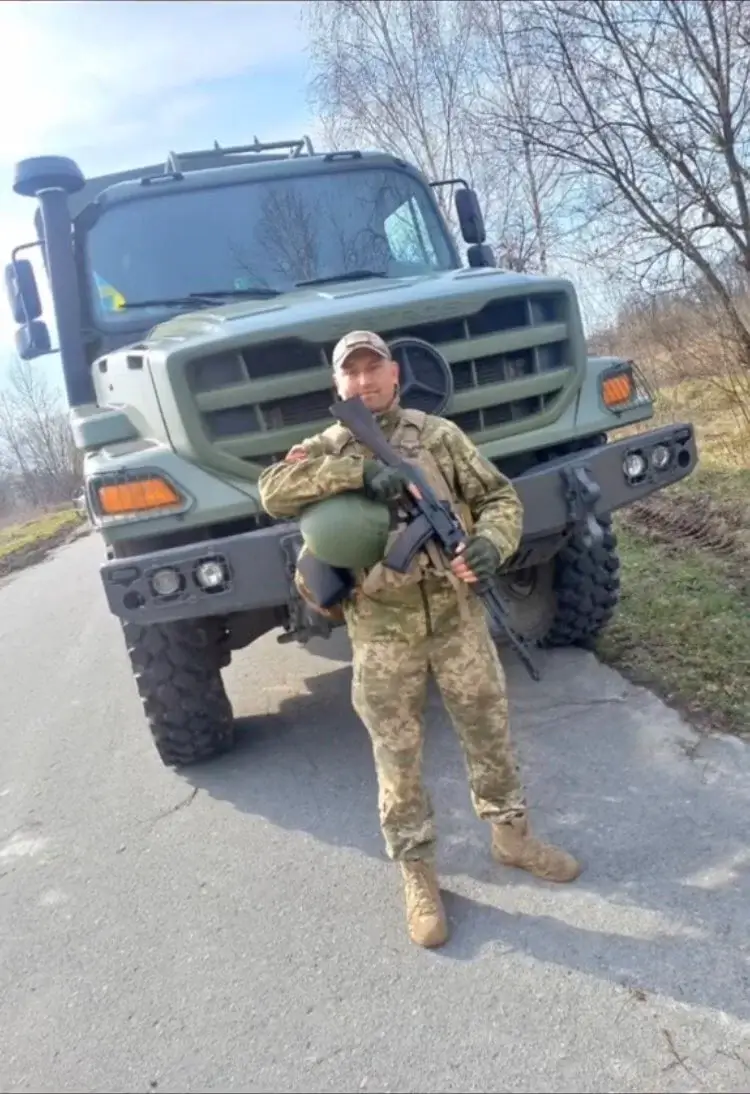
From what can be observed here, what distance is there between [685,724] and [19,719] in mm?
3683

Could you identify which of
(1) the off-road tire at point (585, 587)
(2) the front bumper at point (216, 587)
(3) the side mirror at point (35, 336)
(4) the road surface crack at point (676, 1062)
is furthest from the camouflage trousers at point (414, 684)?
(3) the side mirror at point (35, 336)

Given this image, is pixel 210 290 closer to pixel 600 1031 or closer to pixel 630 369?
pixel 630 369

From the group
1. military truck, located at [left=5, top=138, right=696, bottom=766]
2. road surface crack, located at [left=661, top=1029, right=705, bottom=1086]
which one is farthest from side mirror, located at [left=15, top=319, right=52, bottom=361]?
road surface crack, located at [left=661, top=1029, right=705, bottom=1086]

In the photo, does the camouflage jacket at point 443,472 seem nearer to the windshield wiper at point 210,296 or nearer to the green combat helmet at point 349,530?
the green combat helmet at point 349,530

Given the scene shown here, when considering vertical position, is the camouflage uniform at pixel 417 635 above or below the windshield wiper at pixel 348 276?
below

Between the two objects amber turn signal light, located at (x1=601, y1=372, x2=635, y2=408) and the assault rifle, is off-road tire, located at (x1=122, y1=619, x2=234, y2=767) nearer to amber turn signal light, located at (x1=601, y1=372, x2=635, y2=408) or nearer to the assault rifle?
the assault rifle

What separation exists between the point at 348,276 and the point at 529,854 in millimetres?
2807

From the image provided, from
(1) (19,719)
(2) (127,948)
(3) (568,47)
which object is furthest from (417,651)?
(3) (568,47)

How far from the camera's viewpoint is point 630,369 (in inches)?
169

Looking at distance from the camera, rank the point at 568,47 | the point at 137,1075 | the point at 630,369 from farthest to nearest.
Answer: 1. the point at 568,47
2. the point at 630,369
3. the point at 137,1075

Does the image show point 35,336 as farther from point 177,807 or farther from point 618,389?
point 618,389

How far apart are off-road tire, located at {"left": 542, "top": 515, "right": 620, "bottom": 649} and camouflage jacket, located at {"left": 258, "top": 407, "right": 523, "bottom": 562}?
1.55 metres

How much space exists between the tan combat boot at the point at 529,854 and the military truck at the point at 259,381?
3.19 ft

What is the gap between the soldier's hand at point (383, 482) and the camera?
2.71 m
